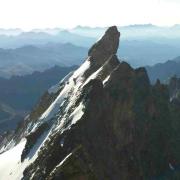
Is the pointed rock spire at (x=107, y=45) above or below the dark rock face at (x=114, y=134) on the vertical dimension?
above

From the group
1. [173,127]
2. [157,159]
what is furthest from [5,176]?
[173,127]

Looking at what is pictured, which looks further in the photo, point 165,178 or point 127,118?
point 165,178

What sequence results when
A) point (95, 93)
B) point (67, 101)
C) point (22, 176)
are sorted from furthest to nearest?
point (67, 101)
point (95, 93)
point (22, 176)

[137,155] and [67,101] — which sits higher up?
[67,101]

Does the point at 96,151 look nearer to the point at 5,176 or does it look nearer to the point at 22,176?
the point at 22,176

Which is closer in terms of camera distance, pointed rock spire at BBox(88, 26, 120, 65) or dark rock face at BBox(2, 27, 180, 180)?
dark rock face at BBox(2, 27, 180, 180)

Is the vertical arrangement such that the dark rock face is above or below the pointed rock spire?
below

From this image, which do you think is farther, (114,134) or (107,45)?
(107,45)

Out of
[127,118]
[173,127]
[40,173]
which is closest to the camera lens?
[40,173]

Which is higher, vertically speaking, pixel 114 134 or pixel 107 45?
pixel 107 45

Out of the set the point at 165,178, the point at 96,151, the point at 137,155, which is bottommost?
the point at 165,178

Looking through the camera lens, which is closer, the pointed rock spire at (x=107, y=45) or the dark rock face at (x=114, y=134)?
the dark rock face at (x=114, y=134)
